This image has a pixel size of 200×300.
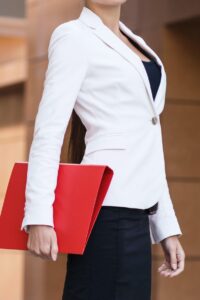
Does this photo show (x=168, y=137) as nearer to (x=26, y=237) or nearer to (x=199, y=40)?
(x=199, y=40)

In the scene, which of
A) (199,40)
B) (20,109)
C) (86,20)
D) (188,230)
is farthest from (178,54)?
(20,109)

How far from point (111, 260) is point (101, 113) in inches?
16.4

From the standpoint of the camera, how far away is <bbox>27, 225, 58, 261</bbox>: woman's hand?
2.86 m

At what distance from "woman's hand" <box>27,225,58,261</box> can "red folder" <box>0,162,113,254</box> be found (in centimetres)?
4

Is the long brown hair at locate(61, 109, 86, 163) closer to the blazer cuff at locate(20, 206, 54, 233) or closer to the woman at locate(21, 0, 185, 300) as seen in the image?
Result: the woman at locate(21, 0, 185, 300)

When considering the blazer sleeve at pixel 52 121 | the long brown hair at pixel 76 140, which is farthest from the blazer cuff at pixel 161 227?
the blazer sleeve at pixel 52 121

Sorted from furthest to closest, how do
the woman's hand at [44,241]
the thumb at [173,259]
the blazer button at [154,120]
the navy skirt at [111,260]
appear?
the thumb at [173,259]
the blazer button at [154,120]
the navy skirt at [111,260]
the woman's hand at [44,241]

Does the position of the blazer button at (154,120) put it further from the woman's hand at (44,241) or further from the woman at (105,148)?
the woman's hand at (44,241)

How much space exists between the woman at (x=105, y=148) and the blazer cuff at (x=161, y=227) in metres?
0.16

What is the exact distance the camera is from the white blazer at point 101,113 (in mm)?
2953

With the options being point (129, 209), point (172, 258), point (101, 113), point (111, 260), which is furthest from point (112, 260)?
point (101, 113)

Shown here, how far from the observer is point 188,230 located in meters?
7.07

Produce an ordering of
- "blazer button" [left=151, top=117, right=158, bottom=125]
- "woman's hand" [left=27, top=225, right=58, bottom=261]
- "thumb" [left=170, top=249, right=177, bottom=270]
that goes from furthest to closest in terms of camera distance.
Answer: "thumb" [left=170, top=249, right=177, bottom=270] → "blazer button" [left=151, top=117, right=158, bottom=125] → "woman's hand" [left=27, top=225, right=58, bottom=261]

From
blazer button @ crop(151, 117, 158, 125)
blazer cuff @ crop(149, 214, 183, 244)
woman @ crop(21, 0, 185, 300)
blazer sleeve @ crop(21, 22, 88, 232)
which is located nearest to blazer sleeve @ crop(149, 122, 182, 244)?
blazer cuff @ crop(149, 214, 183, 244)
